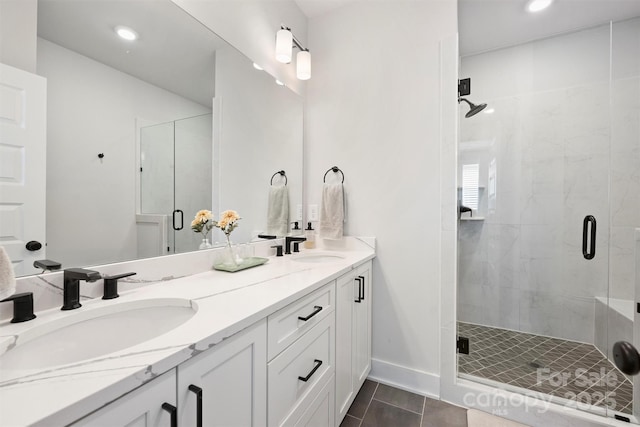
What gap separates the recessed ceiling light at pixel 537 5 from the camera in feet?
5.83

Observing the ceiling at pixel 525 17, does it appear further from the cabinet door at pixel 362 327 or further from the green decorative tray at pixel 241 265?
the green decorative tray at pixel 241 265

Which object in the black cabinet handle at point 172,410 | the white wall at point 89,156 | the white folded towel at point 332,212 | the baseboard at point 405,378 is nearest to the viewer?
the black cabinet handle at point 172,410

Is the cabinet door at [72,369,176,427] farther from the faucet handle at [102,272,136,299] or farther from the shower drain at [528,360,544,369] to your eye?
the shower drain at [528,360,544,369]

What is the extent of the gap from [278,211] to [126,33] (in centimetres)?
120

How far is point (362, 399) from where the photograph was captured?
A: 163cm

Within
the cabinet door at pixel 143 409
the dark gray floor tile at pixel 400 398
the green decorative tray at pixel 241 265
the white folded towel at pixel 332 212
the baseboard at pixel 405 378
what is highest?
Answer: the white folded towel at pixel 332 212

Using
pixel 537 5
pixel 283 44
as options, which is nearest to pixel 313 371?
pixel 283 44

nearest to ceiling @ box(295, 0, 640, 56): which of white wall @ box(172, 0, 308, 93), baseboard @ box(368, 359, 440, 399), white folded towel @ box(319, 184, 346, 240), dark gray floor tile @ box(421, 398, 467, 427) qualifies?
white wall @ box(172, 0, 308, 93)

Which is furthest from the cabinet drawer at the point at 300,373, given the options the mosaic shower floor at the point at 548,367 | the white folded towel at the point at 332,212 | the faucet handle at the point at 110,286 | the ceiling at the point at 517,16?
the ceiling at the point at 517,16

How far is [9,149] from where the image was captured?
727 millimetres

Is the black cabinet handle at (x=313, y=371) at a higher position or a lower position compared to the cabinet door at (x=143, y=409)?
lower

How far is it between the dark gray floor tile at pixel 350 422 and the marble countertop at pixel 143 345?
889mm

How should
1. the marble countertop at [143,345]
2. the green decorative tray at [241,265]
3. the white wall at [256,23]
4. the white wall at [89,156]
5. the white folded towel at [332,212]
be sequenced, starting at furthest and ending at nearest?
the white folded towel at [332,212], the white wall at [256,23], the green decorative tray at [241,265], the white wall at [89,156], the marble countertop at [143,345]

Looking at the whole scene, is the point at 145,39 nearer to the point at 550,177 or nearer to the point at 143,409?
the point at 143,409
